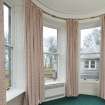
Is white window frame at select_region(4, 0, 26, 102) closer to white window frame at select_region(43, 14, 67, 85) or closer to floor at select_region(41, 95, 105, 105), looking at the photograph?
floor at select_region(41, 95, 105, 105)

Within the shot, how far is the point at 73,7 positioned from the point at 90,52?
141 centimetres

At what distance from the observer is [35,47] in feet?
10.4

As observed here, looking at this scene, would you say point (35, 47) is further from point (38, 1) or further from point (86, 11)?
point (86, 11)

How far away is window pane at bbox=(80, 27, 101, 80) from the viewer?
4.39 meters

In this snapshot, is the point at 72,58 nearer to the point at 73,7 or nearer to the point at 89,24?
the point at 89,24

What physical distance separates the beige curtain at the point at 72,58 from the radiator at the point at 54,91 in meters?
0.18

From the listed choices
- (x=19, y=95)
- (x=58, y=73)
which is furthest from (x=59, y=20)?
(x=19, y=95)

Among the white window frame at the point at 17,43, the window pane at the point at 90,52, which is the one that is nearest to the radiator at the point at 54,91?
the window pane at the point at 90,52

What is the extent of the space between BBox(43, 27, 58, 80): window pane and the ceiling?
1.88 feet

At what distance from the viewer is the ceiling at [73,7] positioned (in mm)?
3700

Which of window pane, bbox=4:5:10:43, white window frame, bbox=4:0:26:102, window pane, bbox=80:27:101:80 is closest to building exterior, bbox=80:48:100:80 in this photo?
window pane, bbox=80:27:101:80

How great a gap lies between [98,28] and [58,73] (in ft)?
5.77

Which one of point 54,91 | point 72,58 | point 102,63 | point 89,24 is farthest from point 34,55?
point 89,24

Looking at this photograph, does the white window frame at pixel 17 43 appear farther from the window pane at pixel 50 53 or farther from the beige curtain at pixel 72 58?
the beige curtain at pixel 72 58
